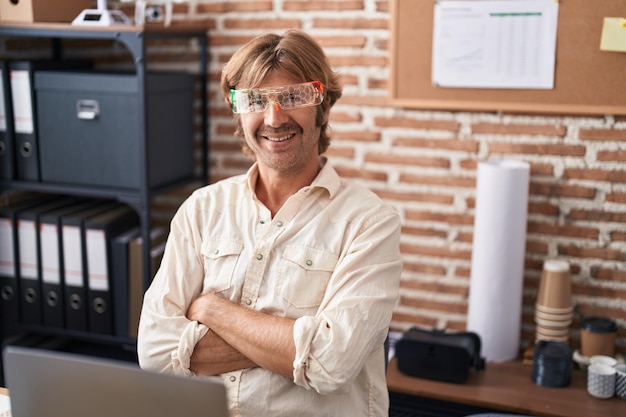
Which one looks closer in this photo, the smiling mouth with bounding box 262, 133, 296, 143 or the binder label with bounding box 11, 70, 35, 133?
the smiling mouth with bounding box 262, 133, 296, 143

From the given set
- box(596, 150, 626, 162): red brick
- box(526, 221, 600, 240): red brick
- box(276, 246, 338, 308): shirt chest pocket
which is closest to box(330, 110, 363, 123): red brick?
box(526, 221, 600, 240): red brick

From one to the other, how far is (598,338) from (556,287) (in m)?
0.21

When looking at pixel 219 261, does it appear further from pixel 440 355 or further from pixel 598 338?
pixel 598 338

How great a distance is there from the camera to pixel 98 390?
1096 mm

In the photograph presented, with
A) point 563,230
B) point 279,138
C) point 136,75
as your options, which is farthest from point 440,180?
point 136,75

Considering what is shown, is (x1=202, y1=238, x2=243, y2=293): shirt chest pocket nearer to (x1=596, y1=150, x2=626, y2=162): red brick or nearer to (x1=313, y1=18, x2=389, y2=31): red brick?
(x1=313, y1=18, x2=389, y2=31): red brick

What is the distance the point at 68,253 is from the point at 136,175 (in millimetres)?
432

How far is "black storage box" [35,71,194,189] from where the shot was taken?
269 cm

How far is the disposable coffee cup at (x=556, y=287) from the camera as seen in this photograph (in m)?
2.48

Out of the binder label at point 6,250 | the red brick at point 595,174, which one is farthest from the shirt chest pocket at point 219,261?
the binder label at point 6,250

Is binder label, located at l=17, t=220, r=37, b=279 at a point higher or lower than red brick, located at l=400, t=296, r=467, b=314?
higher

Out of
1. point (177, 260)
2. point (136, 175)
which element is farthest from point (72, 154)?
point (177, 260)

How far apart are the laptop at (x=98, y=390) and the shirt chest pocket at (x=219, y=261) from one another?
744mm

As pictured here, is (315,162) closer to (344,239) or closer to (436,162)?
(344,239)
